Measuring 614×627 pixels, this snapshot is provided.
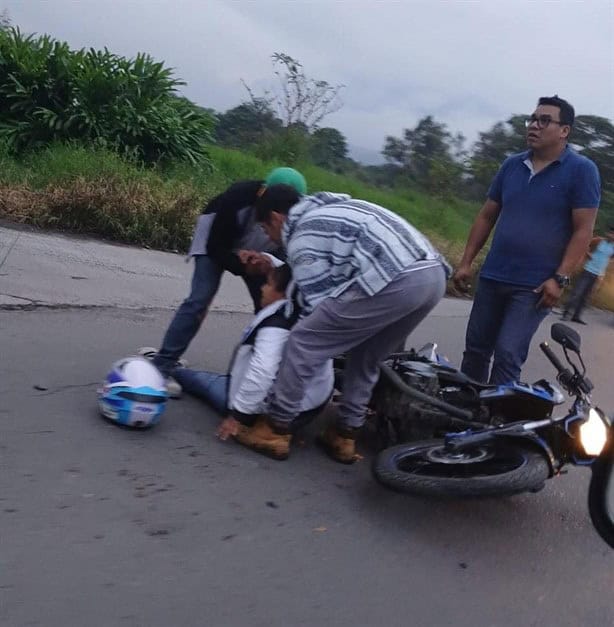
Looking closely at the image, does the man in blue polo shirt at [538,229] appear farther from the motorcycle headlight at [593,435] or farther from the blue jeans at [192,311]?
the blue jeans at [192,311]

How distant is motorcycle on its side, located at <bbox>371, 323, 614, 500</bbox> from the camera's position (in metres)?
3.53

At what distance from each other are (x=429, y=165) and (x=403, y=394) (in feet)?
61.8

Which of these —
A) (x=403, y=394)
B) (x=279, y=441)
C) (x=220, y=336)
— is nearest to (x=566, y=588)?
(x=403, y=394)

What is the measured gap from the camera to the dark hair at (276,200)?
4121mm

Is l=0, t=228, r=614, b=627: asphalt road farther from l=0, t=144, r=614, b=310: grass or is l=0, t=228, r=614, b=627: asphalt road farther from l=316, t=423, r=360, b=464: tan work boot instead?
l=0, t=144, r=614, b=310: grass

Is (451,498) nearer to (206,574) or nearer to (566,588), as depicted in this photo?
(566,588)

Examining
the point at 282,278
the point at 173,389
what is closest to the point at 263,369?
the point at 282,278

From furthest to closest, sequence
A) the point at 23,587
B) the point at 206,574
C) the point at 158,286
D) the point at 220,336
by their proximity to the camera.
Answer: the point at 158,286
the point at 220,336
the point at 206,574
the point at 23,587

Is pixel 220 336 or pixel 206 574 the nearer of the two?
pixel 206 574

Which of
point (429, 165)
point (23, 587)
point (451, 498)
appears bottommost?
point (23, 587)

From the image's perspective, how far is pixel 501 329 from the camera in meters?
4.59

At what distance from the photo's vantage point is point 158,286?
761cm

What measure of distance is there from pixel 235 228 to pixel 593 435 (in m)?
2.20

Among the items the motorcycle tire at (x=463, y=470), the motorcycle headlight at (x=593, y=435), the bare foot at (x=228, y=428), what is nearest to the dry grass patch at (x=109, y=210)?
the bare foot at (x=228, y=428)
